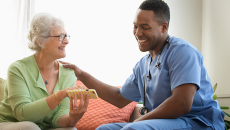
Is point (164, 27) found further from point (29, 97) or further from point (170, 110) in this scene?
point (29, 97)

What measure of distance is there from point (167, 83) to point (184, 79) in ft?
0.58

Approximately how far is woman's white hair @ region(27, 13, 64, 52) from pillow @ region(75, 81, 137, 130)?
87 cm

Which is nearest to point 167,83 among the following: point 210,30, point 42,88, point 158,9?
point 158,9

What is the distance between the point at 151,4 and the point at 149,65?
0.44 meters

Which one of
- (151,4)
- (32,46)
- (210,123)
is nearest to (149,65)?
(151,4)

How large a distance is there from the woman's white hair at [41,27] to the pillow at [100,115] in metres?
0.87

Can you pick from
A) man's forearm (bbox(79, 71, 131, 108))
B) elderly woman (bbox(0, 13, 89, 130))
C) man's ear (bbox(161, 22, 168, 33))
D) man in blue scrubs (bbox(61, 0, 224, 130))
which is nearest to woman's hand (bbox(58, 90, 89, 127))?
elderly woman (bbox(0, 13, 89, 130))

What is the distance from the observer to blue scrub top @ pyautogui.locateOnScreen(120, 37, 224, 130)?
1.30 metres

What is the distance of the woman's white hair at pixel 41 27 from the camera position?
1.68 m

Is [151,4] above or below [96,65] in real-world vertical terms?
above

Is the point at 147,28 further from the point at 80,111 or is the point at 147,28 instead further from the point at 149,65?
the point at 80,111

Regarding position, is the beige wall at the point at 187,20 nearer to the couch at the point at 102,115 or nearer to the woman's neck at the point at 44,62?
the couch at the point at 102,115

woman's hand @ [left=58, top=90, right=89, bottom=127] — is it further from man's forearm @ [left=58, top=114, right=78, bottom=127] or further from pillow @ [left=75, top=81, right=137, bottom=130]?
pillow @ [left=75, top=81, right=137, bottom=130]

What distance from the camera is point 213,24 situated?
2537 millimetres
